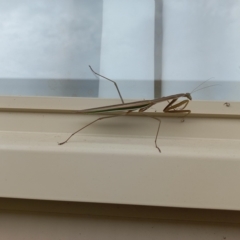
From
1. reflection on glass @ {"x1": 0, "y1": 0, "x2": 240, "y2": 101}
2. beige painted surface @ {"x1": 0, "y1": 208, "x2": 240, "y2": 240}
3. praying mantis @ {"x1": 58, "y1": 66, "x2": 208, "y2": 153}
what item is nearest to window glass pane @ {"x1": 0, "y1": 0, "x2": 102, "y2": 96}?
reflection on glass @ {"x1": 0, "y1": 0, "x2": 240, "y2": 101}

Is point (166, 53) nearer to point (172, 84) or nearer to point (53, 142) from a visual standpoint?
point (172, 84)

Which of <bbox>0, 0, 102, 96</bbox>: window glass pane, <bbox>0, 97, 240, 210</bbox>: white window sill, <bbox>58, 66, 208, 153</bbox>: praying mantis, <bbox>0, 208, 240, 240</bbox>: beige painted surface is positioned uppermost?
<bbox>0, 0, 102, 96</bbox>: window glass pane

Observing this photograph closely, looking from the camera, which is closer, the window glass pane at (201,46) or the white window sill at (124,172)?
the white window sill at (124,172)

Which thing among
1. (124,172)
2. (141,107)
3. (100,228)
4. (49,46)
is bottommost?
(100,228)

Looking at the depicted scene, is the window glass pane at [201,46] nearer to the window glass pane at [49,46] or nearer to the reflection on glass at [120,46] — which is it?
the reflection on glass at [120,46]

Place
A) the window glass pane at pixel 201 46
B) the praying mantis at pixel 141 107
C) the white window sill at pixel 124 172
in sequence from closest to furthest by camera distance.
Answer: the white window sill at pixel 124 172 → the praying mantis at pixel 141 107 → the window glass pane at pixel 201 46

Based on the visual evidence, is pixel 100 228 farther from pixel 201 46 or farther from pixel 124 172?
pixel 201 46

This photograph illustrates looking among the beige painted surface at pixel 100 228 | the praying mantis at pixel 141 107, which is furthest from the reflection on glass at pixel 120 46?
the beige painted surface at pixel 100 228

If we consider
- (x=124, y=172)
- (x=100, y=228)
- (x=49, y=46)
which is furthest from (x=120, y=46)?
(x=100, y=228)

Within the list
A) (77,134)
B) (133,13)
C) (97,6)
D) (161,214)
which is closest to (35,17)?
(97,6)

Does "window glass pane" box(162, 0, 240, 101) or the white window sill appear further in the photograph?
"window glass pane" box(162, 0, 240, 101)

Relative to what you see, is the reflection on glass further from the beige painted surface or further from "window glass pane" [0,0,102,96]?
the beige painted surface
